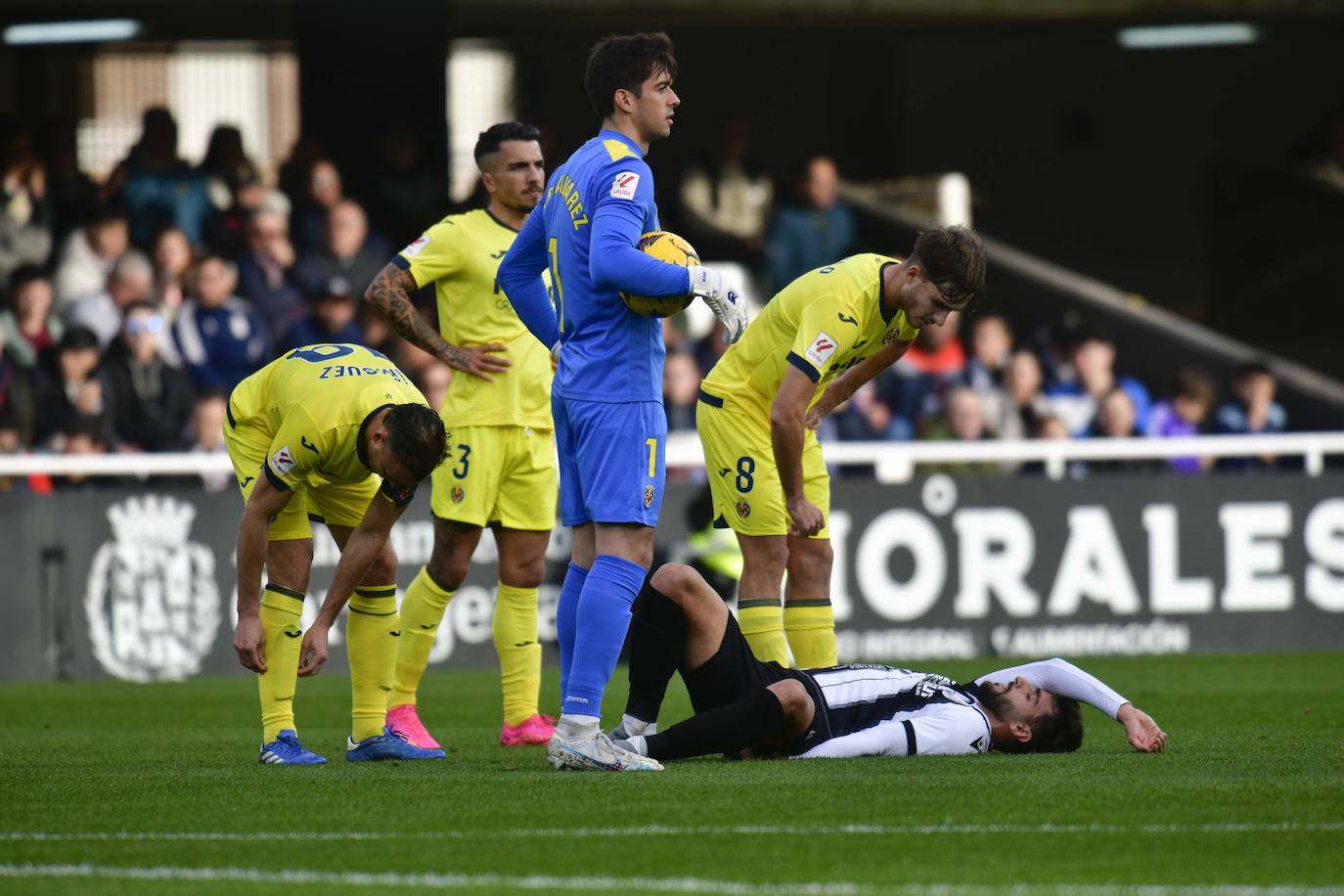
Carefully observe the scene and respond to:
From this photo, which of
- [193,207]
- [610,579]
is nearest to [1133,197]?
[193,207]

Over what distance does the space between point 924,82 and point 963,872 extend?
746 inches

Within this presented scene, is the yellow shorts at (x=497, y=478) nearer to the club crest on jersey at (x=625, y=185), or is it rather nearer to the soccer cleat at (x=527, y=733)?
the soccer cleat at (x=527, y=733)

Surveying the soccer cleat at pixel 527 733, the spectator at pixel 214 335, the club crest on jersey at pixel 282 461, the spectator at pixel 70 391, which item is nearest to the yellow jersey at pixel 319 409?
the club crest on jersey at pixel 282 461

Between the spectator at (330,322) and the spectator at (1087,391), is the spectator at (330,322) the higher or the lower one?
the higher one

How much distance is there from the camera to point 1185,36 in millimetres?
22078

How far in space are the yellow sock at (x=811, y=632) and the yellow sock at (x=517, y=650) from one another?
3.55 feet

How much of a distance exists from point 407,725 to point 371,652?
0.56 metres

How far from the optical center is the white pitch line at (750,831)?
5.29m

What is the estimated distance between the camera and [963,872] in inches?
187

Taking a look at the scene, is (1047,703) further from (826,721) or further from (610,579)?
(610,579)

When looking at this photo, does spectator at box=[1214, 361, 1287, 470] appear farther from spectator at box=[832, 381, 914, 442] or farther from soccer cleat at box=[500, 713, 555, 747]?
soccer cleat at box=[500, 713, 555, 747]

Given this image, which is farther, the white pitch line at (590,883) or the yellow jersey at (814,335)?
the yellow jersey at (814,335)

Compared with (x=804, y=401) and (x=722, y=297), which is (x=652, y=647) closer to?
(x=804, y=401)

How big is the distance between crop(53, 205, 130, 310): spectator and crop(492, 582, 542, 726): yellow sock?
703 cm
